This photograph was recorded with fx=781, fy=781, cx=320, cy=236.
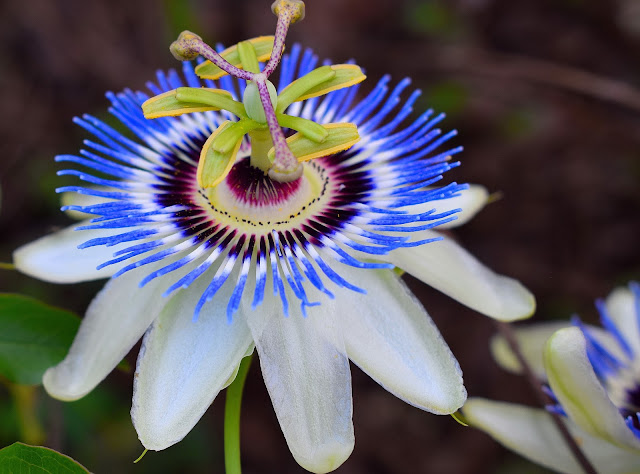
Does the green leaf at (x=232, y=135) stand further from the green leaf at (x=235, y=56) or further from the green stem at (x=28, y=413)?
the green stem at (x=28, y=413)

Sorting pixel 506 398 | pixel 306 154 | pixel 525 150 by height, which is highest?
pixel 306 154

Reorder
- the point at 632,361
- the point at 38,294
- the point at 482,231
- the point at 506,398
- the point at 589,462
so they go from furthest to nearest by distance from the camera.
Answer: the point at 482,231 → the point at 506,398 → the point at 38,294 → the point at 632,361 → the point at 589,462

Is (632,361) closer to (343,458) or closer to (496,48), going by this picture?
(343,458)

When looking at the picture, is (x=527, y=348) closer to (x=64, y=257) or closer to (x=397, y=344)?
(x=397, y=344)

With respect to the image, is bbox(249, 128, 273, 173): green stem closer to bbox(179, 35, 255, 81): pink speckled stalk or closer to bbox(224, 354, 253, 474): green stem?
bbox(179, 35, 255, 81): pink speckled stalk

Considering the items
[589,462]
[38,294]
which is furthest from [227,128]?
[38,294]

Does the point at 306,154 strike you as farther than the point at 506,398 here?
No

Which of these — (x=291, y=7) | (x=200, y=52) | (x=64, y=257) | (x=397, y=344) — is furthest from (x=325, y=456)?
(x=291, y=7)

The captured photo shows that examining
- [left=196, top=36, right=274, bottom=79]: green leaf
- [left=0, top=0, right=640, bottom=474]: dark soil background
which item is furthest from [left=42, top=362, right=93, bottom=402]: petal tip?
[left=0, top=0, right=640, bottom=474]: dark soil background
